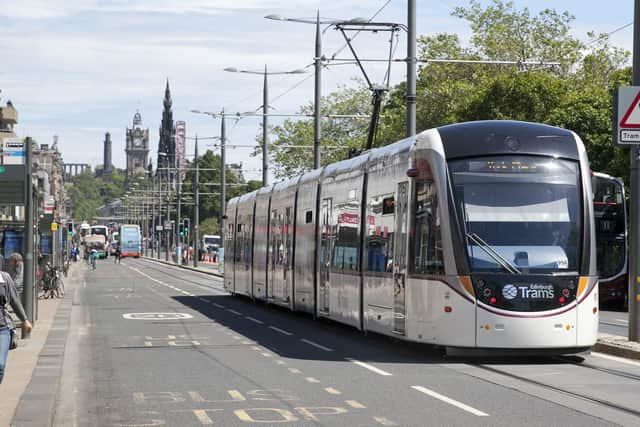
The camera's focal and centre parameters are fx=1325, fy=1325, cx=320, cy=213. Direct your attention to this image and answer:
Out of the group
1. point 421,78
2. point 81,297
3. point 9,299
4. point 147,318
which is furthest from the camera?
point 421,78

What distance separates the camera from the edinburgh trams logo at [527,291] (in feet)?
56.3

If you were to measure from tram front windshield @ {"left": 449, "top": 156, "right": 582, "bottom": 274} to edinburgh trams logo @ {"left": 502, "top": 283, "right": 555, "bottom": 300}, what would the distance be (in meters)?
0.21

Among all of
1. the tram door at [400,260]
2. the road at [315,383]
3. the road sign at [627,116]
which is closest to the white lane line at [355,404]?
the road at [315,383]

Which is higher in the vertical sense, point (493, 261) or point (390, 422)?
point (493, 261)

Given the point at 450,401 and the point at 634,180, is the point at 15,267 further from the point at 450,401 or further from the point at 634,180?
the point at 450,401

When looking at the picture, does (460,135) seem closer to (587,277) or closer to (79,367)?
(587,277)

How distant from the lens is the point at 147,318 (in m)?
29.1

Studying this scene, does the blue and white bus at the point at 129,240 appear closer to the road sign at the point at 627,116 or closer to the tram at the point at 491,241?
the tram at the point at 491,241

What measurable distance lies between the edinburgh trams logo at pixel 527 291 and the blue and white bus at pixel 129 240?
127 metres

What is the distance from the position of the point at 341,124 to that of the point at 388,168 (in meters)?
73.0

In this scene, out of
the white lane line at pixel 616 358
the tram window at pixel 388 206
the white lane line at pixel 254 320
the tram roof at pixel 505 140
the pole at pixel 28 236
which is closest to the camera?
the white lane line at pixel 616 358

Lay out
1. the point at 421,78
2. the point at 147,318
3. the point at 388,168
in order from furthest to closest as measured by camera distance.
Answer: the point at 421,78 → the point at 147,318 → the point at 388,168

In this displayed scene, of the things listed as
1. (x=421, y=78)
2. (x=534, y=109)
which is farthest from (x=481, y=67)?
(x=534, y=109)

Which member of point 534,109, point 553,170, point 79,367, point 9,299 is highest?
point 534,109
